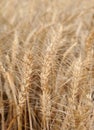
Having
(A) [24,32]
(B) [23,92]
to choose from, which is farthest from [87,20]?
(B) [23,92]

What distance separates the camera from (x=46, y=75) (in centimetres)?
132

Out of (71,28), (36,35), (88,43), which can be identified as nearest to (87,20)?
(71,28)

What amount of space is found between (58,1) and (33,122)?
1409 millimetres

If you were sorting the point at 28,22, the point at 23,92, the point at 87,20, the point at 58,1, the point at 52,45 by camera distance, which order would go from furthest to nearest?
the point at 58,1, the point at 87,20, the point at 28,22, the point at 52,45, the point at 23,92

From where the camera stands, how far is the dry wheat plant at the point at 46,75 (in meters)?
1.32

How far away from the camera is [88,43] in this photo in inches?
65.7

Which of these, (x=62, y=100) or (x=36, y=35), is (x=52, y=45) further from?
(x=36, y=35)

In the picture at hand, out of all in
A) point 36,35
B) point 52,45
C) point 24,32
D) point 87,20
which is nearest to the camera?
point 52,45

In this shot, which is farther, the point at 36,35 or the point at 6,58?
the point at 36,35

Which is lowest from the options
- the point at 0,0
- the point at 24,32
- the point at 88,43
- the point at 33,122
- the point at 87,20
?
the point at 33,122

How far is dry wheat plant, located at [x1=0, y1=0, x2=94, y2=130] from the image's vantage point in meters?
1.32

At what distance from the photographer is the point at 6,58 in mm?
1653

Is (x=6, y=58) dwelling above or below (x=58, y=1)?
below

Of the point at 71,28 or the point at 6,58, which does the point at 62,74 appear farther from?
the point at 71,28
